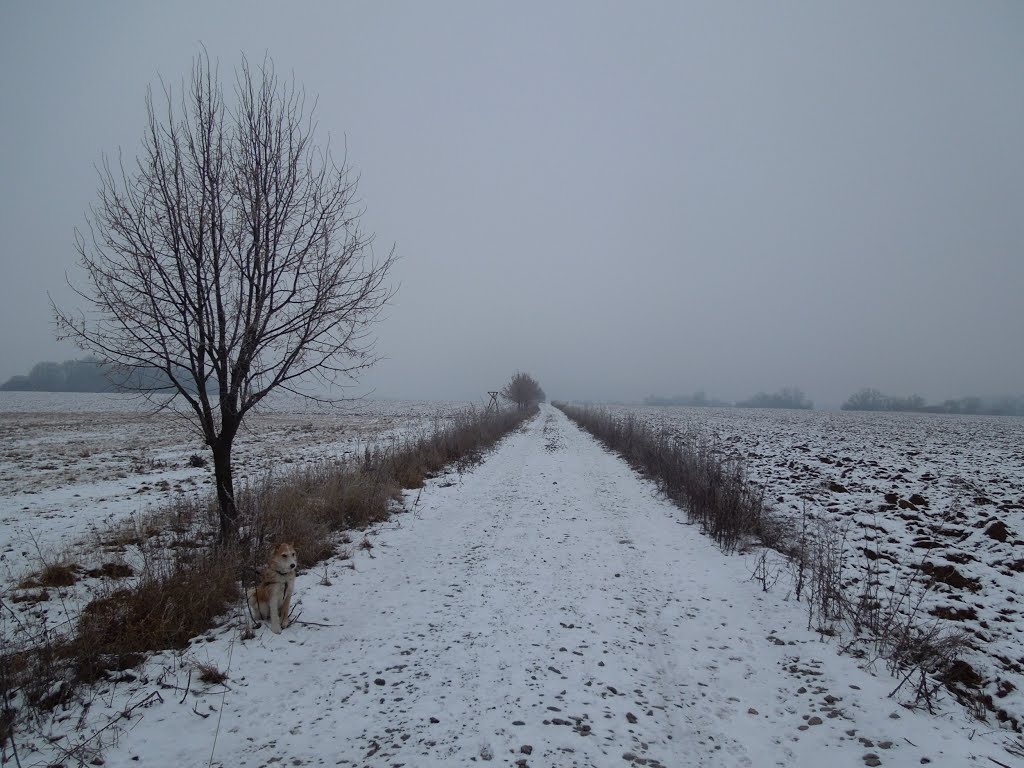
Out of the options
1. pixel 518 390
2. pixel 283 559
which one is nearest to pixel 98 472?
pixel 283 559

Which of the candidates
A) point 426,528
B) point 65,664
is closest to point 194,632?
point 65,664

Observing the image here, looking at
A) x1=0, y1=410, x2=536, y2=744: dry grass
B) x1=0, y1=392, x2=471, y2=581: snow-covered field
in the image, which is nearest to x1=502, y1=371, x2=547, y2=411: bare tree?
x1=0, y1=392, x2=471, y2=581: snow-covered field

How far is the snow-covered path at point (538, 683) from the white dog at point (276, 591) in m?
0.19

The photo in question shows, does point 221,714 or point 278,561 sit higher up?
point 278,561

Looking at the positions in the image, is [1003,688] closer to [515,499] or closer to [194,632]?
[194,632]

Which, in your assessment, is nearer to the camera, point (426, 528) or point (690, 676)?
point (690, 676)

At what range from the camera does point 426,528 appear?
7.86m

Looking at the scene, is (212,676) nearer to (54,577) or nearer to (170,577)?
(170,577)

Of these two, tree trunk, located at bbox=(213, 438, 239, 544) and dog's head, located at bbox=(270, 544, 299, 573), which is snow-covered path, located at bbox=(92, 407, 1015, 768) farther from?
tree trunk, located at bbox=(213, 438, 239, 544)

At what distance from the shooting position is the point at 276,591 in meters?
4.18

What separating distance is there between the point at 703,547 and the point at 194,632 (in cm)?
665

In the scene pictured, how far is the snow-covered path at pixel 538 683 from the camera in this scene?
292cm

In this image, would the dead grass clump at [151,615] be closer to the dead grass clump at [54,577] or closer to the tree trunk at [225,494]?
the tree trunk at [225,494]

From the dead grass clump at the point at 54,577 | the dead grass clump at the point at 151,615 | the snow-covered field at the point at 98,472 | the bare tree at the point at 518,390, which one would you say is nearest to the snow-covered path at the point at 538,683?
the dead grass clump at the point at 151,615
